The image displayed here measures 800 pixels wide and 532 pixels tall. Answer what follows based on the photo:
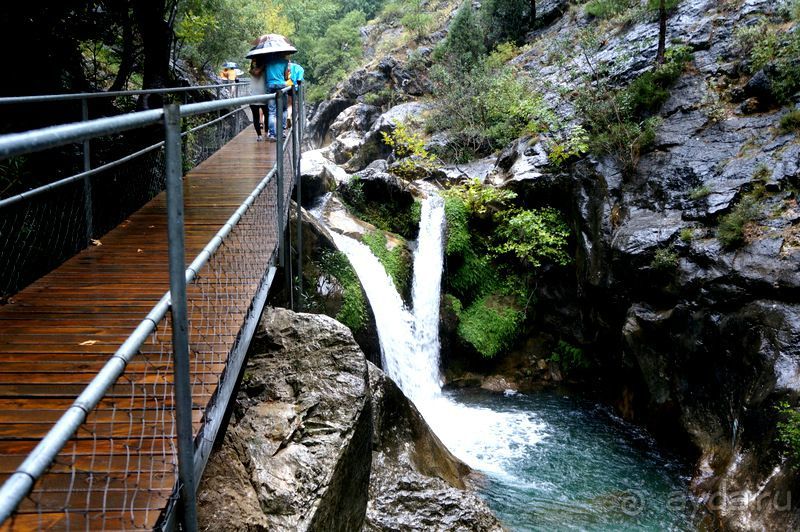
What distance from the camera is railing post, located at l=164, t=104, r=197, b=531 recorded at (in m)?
1.86

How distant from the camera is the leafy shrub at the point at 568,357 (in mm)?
11055

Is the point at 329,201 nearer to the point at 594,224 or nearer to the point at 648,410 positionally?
the point at 594,224

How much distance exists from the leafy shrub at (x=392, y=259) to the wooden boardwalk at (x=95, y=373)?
6133 mm

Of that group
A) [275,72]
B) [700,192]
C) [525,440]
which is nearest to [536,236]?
[700,192]

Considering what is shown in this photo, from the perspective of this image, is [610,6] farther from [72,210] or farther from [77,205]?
[72,210]

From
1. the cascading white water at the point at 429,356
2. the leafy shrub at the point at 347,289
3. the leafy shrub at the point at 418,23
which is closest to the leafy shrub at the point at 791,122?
the cascading white water at the point at 429,356

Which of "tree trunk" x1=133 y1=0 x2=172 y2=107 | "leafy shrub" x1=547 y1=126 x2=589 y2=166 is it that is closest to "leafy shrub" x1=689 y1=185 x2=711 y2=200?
"leafy shrub" x1=547 y1=126 x2=589 y2=166

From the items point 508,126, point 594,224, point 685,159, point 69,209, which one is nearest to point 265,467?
point 69,209

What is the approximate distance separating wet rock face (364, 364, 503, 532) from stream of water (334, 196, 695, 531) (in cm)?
162

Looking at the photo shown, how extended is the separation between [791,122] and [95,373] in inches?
413

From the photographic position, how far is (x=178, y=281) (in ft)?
6.23

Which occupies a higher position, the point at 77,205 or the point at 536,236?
the point at 77,205

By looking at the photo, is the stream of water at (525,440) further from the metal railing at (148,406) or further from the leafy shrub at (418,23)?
the leafy shrub at (418,23)

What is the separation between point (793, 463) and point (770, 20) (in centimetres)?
942
